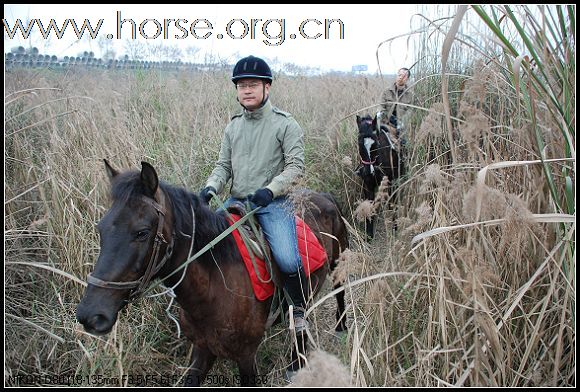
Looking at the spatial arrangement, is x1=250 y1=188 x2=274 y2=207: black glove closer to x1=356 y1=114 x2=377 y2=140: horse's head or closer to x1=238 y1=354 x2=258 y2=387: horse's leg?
x1=238 y1=354 x2=258 y2=387: horse's leg

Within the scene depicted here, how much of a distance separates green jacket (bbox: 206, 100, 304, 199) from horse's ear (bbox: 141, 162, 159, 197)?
0.97 m

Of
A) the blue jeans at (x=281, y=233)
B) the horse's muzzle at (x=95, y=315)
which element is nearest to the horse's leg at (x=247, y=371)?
the blue jeans at (x=281, y=233)

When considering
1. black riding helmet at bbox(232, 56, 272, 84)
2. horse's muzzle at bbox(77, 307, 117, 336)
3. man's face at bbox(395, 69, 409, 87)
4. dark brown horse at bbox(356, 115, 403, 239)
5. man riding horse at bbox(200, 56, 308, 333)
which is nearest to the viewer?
horse's muzzle at bbox(77, 307, 117, 336)

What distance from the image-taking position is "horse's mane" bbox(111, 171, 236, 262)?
1.98 metres

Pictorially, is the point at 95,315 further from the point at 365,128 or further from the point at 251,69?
the point at 365,128

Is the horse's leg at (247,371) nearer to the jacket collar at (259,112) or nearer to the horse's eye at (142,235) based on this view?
the horse's eye at (142,235)

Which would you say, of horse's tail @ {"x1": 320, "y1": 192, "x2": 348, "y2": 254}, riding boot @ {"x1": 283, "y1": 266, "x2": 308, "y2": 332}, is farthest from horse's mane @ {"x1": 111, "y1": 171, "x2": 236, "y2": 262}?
horse's tail @ {"x1": 320, "y1": 192, "x2": 348, "y2": 254}

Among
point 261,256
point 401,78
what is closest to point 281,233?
point 261,256

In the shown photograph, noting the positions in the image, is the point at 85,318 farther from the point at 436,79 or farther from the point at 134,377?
the point at 436,79

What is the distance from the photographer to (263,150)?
300 cm

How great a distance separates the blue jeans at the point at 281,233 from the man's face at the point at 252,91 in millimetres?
753

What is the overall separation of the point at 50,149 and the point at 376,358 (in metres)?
3.64

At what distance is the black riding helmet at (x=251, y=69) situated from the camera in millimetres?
2863

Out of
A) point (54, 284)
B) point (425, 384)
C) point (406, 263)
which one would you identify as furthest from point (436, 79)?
point (54, 284)
